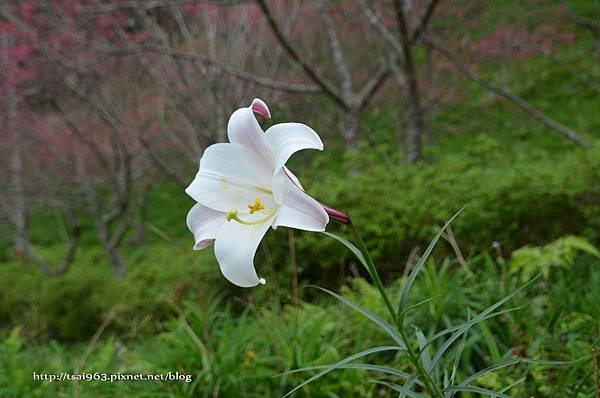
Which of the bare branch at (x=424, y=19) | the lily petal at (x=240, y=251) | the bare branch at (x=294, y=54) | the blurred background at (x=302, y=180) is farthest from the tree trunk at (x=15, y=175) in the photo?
the lily petal at (x=240, y=251)

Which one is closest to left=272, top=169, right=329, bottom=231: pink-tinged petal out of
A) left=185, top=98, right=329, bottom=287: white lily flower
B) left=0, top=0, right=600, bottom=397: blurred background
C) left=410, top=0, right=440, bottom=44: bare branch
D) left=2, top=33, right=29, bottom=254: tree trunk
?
left=185, top=98, right=329, bottom=287: white lily flower

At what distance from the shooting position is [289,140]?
3.42ft

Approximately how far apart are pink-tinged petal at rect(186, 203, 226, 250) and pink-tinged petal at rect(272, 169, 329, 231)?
0.17m

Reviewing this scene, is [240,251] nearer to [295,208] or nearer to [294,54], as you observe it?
[295,208]

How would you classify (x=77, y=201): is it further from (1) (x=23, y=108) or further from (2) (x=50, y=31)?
(2) (x=50, y=31)

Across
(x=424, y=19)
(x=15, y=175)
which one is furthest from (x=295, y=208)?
(x=15, y=175)

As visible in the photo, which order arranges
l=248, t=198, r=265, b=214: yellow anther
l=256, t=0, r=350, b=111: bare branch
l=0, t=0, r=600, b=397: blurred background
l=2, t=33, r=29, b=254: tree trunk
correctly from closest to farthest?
l=248, t=198, r=265, b=214: yellow anther < l=0, t=0, r=600, b=397: blurred background < l=256, t=0, r=350, b=111: bare branch < l=2, t=33, r=29, b=254: tree trunk

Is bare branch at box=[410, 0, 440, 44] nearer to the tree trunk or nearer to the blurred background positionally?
the blurred background

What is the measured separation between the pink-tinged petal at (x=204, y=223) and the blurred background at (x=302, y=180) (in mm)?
950

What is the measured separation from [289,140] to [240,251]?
0.23 metres

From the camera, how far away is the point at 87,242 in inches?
462

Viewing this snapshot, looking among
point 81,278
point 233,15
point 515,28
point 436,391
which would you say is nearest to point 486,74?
point 515,28

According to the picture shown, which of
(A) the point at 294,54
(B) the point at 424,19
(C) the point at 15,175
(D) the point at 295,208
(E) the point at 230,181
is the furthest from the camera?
(C) the point at 15,175

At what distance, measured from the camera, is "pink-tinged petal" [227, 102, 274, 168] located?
3.61ft
